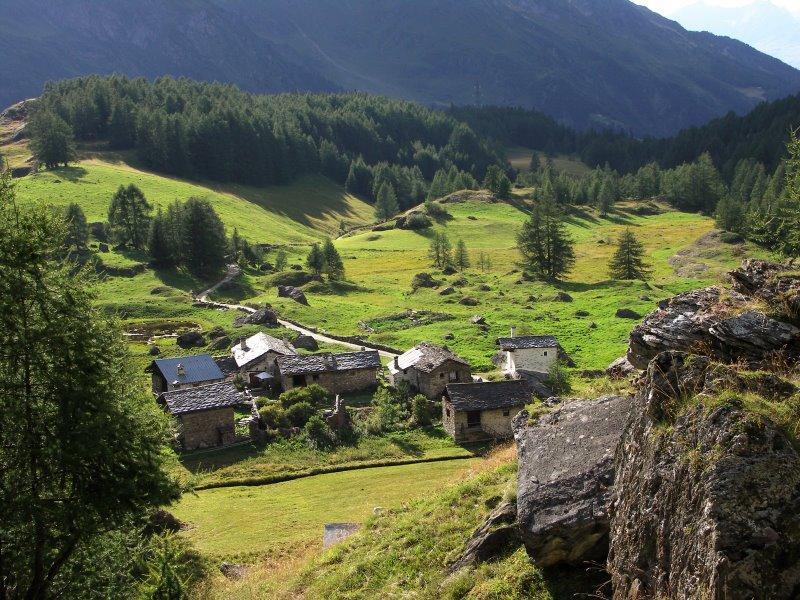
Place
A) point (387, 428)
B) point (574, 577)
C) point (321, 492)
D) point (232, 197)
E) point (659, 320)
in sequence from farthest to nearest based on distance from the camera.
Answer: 1. point (232, 197)
2. point (387, 428)
3. point (321, 492)
4. point (659, 320)
5. point (574, 577)

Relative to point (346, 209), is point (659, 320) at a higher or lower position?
higher

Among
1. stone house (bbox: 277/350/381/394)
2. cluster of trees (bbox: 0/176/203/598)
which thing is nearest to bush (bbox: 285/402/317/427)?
stone house (bbox: 277/350/381/394)

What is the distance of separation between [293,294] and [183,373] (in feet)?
128

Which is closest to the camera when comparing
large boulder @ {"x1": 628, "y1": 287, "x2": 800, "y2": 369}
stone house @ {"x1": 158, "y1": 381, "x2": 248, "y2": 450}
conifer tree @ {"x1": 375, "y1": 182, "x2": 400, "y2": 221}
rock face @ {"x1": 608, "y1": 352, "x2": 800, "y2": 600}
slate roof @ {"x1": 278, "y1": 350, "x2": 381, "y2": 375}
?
rock face @ {"x1": 608, "y1": 352, "x2": 800, "y2": 600}

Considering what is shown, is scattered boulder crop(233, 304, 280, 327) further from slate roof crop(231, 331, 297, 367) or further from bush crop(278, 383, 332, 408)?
bush crop(278, 383, 332, 408)

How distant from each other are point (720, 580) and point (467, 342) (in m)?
65.0

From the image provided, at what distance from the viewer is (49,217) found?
1706 centimetres

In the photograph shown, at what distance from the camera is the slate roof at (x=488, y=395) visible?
4912 cm

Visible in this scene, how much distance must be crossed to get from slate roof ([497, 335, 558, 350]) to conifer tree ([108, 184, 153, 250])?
75.9m

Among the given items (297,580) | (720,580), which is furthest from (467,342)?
(720,580)

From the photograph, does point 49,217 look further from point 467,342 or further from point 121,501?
point 467,342

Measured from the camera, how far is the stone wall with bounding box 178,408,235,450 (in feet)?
160

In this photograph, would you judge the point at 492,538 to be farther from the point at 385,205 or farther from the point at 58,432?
the point at 385,205

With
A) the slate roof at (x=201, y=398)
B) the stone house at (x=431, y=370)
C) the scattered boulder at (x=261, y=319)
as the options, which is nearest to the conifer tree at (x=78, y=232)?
the scattered boulder at (x=261, y=319)
